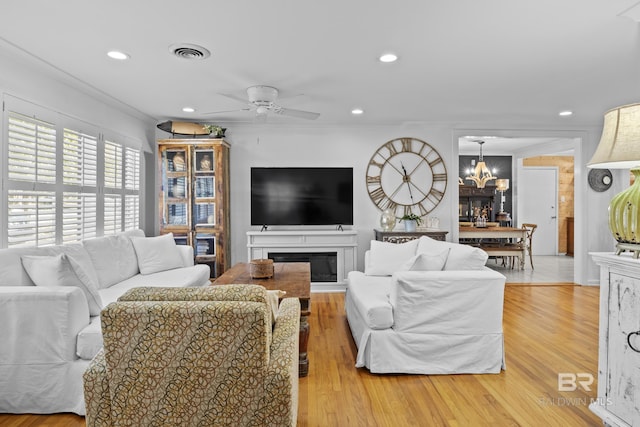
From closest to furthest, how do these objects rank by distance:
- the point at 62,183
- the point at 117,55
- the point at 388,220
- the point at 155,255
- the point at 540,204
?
the point at 117,55, the point at 62,183, the point at 155,255, the point at 388,220, the point at 540,204

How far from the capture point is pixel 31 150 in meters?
3.14

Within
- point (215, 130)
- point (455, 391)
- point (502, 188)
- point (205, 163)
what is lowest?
point (455, 391)

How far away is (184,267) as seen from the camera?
4402 millimetres

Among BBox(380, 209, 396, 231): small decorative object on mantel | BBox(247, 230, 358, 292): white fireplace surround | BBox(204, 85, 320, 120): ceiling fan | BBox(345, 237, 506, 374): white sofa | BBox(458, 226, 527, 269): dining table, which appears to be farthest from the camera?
BBox(458, 226, 527, 269): dining table

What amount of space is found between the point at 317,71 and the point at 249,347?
8.38ft

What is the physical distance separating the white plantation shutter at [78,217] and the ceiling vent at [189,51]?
1786 mm

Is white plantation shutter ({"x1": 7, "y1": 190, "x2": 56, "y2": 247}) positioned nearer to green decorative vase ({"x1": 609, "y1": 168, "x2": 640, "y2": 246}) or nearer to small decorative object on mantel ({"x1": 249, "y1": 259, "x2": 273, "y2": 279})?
small decorative object on mantel ({"x1": 249, "y1": 259, "x2": 273, "y2": 279})

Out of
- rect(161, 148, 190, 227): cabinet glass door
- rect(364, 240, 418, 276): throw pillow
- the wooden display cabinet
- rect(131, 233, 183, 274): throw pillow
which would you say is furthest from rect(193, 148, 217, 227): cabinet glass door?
rect(364, 240, 418, 276): throw pillow

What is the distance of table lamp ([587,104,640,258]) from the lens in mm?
1777

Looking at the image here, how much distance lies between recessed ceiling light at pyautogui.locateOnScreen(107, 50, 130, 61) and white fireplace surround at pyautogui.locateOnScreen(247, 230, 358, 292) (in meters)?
2.73

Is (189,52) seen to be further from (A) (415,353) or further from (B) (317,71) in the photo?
(A) (415,353)

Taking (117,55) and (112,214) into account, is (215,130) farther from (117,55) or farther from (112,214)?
(117,55)

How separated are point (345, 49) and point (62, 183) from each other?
2.81m

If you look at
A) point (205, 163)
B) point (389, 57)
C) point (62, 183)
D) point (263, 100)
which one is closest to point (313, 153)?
point (205, 163)
